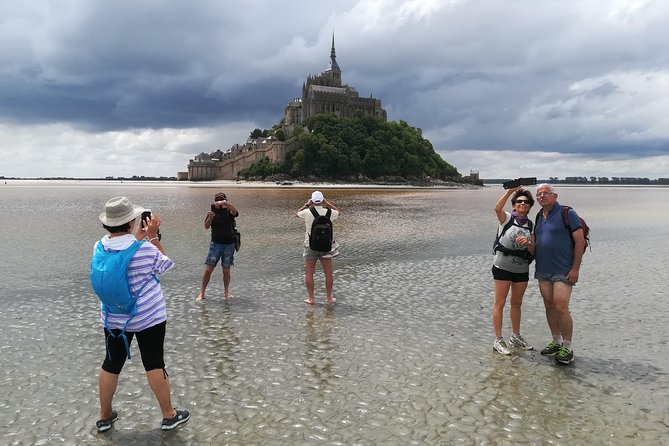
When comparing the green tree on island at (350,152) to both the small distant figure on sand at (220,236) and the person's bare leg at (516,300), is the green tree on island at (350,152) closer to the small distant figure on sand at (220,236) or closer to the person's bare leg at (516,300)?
the small distant figure on sand at (220,236)

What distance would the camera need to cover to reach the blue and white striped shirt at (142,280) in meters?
4.00

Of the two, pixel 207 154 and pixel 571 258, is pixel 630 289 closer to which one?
pixel 571 258

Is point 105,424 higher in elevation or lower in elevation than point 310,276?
lower

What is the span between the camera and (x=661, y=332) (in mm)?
7035

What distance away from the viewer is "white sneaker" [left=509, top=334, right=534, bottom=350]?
6.27 m

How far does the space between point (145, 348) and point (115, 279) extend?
2.33 ft

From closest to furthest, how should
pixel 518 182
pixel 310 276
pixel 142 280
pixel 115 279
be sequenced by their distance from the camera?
1. pixel 115 279
2. pixel 142 280
3. pixel 518 182
4. pixel 310 276

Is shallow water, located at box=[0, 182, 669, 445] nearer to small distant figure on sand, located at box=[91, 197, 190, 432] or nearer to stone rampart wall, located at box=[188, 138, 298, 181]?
small distant figure on sand, located at box=[91, 197, 190, 432]

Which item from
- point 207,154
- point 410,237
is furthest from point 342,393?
point 207,154

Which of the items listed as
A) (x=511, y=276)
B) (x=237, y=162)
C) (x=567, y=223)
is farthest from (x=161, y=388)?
(x=237, y=162)

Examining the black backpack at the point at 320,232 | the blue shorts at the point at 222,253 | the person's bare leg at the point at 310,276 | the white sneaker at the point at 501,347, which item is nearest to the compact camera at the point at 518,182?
the white sneaker at the point at 501,347

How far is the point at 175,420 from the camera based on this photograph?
13.9 ft

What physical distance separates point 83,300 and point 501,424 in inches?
291

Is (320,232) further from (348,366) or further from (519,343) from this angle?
(519,343)
